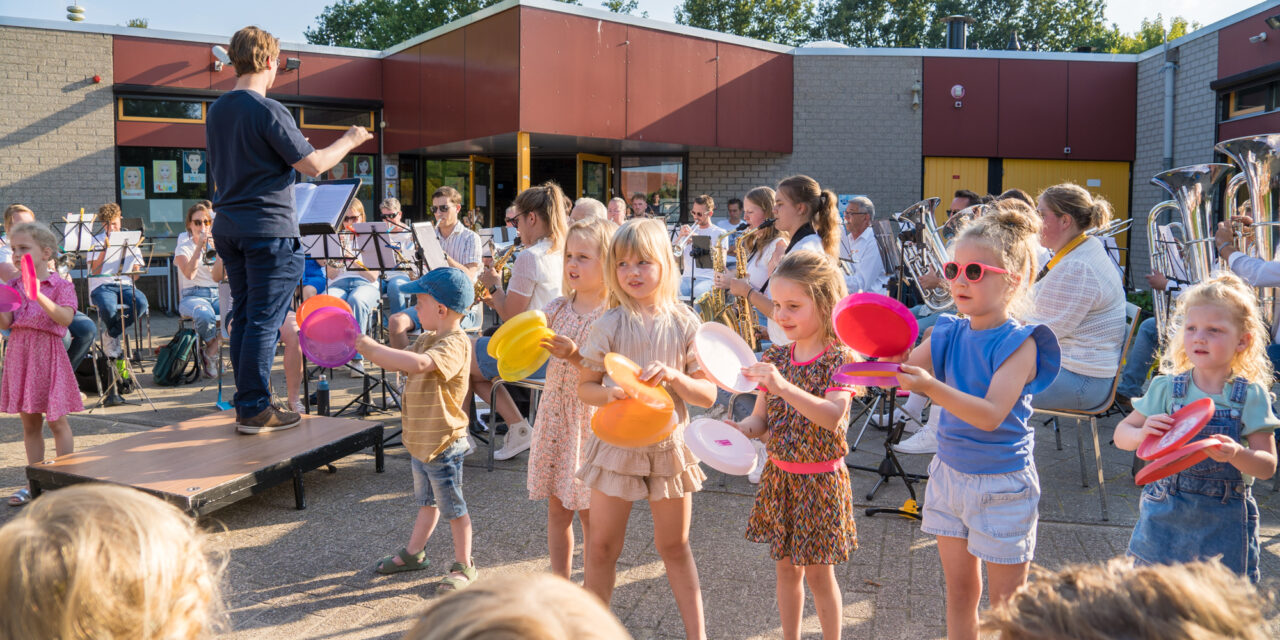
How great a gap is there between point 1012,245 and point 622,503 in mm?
1459

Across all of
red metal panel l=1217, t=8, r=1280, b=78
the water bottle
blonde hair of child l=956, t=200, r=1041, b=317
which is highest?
red metal panel l=1217, t=8, r=1280, b=78

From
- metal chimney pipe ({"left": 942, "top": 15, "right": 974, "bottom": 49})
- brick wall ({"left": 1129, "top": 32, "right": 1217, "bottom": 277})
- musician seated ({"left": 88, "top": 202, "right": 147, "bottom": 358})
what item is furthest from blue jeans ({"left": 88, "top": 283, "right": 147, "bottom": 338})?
metal chimney pipe ({"left": 942, "top": 15, "right": 974, "bottom": 49})

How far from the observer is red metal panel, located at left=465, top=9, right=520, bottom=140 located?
13.1 m

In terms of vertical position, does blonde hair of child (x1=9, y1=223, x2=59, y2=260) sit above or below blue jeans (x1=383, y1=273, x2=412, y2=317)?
above

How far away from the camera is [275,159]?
474 centimetres

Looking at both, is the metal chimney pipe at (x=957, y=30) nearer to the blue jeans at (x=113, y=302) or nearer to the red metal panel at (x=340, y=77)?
the red metal panel at (x=340, y=77)

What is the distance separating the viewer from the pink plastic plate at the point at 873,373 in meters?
2.37

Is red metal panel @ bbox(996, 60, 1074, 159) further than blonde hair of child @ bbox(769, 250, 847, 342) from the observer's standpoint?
Yes

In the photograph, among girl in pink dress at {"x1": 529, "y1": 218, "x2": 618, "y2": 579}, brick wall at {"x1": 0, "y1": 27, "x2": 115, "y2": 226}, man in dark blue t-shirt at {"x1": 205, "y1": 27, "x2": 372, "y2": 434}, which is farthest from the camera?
brick wall at {"x1": 0, "y1": 27, "x2": 115, "y2": 226}

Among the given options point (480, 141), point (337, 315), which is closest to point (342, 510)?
point (337, 315)

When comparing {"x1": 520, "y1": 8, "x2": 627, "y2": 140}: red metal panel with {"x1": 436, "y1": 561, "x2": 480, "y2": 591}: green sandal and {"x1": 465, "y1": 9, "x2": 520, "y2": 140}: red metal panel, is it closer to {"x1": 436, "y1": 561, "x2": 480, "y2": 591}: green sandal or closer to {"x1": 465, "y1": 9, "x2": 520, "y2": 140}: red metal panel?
{"x1": 465, "y1": 9, "x2": 520, "y2": 140}: red metal panel

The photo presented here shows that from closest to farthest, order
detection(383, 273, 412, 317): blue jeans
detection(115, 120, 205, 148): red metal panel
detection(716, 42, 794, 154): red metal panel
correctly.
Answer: detection(383, 273, 412, 317): blue jeans < detection(115, 120, 205, 148): red metal panel < detection(716, 42, 794, 154): red metal panel

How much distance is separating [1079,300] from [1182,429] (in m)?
2.19

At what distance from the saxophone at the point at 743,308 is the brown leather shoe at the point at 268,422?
2719 mm
